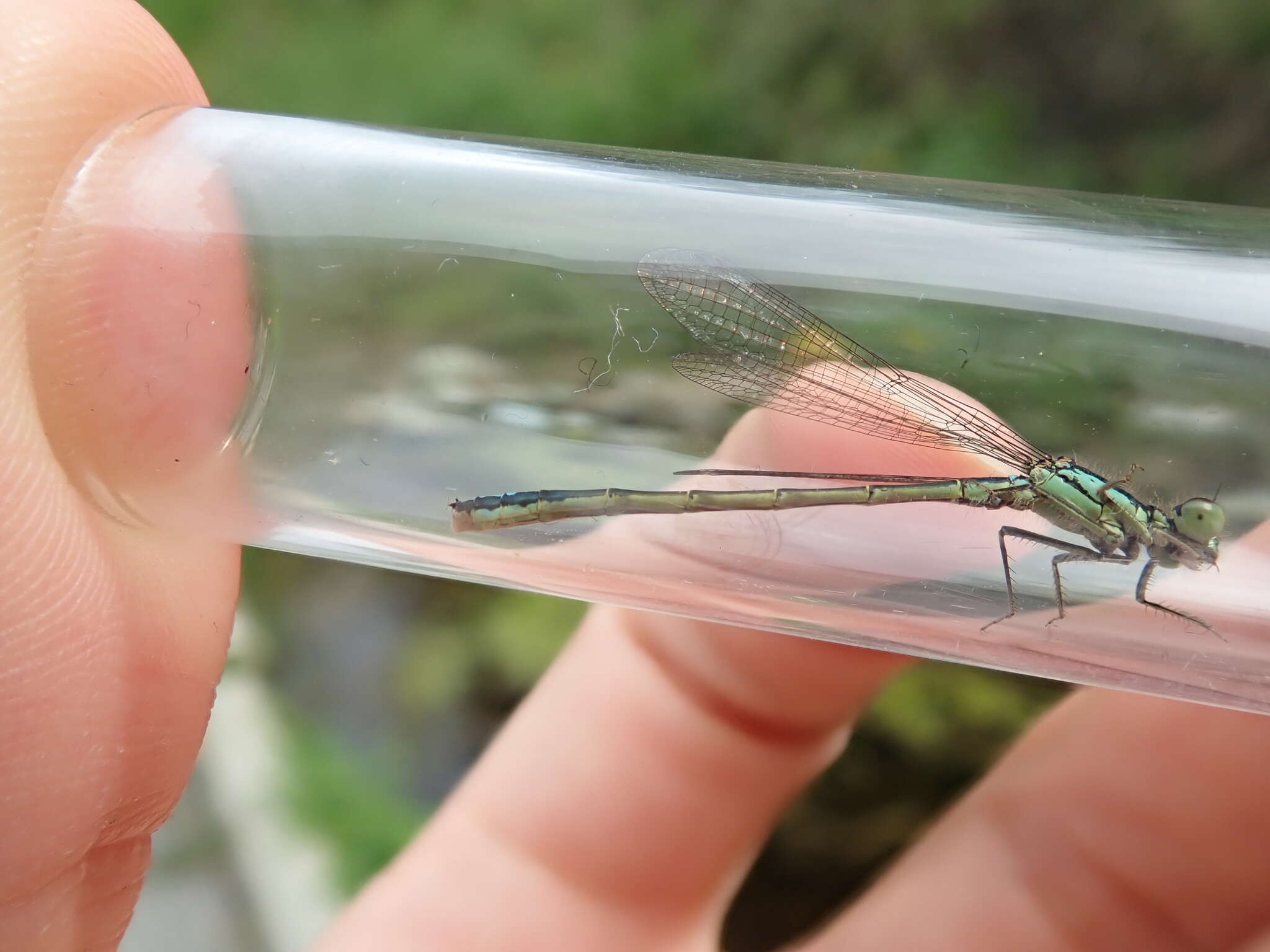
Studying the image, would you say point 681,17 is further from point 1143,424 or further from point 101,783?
point 101,783

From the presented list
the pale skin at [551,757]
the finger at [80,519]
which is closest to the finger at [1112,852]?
the pale skin at [551,757]

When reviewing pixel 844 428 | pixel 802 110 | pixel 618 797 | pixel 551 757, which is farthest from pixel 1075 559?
pixel 802 110

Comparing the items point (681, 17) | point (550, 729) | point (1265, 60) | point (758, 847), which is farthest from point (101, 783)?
point (1265, 60)

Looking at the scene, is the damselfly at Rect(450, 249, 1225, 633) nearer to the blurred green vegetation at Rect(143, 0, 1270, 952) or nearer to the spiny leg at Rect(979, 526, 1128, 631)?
the spiny leg at Rect(979, 526, 1128, 631)

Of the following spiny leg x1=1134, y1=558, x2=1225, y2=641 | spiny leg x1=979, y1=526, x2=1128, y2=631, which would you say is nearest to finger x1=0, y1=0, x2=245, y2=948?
spiny leg x1=979, y1=526, x2=1128, y2=631

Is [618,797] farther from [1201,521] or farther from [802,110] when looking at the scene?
[802,110]

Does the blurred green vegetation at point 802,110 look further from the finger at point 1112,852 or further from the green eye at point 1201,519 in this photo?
the green eye at point 1201,519
